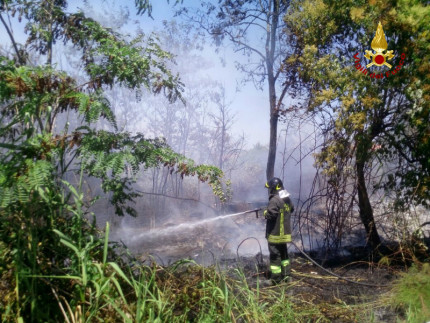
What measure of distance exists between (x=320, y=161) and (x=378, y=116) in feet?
4.26

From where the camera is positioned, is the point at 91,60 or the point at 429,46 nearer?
the point at 91,60

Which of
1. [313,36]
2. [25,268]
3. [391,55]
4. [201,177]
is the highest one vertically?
[313,36]

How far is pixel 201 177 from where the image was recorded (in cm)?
365

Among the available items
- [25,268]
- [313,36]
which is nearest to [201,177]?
[25,268]

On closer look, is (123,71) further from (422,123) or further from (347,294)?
(422,123)

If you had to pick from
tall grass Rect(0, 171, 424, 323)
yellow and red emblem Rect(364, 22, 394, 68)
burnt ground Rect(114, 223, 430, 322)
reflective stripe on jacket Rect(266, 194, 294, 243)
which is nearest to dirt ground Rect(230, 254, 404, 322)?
burnt ground Rect(114, 223, 430, 322)

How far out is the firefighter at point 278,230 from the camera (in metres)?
→ 5.82

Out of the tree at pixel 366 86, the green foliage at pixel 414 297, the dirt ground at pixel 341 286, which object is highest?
the tree at pixel 366 86

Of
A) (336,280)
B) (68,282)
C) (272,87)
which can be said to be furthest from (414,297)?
(272,87)

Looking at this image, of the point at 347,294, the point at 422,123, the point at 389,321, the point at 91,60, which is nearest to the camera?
the point at 389,321

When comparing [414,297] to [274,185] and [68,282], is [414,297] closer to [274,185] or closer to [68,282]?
[274,185]

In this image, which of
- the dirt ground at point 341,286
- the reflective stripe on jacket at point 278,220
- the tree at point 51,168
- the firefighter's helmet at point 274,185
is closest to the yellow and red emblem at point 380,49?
the firefighter's helmet at point 274,185

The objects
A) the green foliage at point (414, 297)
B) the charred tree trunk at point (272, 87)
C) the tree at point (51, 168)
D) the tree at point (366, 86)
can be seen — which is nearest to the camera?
the tree at point (51, 168)

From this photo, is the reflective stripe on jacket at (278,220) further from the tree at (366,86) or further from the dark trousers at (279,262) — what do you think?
the tree at (366,86)
